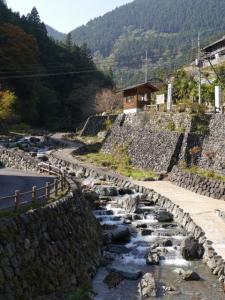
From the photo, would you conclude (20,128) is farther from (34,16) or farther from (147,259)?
(147,259)

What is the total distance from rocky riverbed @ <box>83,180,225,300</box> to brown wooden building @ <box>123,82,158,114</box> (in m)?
21.4

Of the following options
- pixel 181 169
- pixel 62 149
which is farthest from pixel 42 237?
pixel 62 149

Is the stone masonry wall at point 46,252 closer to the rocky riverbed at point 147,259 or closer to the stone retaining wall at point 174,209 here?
the rocky riverbed at point 147,259

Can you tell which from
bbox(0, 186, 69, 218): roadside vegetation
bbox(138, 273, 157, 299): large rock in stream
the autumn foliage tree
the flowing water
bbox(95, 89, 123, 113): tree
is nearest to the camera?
bbox(0, 186, 69, 218): roadside vegetation

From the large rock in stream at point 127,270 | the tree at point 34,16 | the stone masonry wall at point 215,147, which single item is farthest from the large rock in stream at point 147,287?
the tree at point 34,16

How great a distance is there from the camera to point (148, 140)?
3925 cm

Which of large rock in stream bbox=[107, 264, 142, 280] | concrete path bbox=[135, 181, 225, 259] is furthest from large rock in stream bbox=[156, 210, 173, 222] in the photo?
large rock in stream bbox=[107, 264, 142, 280]

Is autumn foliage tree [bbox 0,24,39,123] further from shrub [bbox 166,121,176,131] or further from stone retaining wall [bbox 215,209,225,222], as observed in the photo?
stone retaining wall [bbox 215,209,225,222]

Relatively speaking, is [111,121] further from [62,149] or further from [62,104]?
[62,104]

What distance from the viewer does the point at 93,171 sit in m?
34.8

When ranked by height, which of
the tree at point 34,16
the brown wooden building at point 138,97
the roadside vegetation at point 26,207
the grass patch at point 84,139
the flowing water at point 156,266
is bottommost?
the flowing water at point 156,266

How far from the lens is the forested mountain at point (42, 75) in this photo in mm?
61375

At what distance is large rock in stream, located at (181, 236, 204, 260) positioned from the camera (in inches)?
715

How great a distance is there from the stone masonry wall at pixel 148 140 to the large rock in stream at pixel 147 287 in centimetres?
1932
